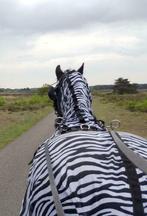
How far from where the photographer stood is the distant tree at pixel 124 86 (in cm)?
12388

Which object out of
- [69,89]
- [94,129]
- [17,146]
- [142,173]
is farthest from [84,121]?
[17,146]

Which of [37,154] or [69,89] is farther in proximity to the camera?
[69,89]

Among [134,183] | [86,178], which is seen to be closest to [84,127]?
[86,178]

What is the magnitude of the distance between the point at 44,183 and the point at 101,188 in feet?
1.31

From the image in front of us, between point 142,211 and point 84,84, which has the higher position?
point 84,84

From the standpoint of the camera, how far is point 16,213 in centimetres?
649

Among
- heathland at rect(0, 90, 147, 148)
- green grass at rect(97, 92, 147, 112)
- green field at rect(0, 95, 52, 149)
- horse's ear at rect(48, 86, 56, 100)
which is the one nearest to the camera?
horse's ear at rect(48, 86, 56, 100)

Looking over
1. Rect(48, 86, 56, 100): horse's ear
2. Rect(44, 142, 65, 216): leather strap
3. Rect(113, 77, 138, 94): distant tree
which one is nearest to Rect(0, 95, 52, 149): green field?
Rect(48, 86, 56, 100): horse's ear

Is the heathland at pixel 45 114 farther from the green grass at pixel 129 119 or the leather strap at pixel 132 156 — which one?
the leather strap at pixel 132 156

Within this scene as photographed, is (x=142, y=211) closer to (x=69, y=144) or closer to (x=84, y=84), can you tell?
(x=69, y=144)

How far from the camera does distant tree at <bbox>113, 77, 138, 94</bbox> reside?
4877 inches

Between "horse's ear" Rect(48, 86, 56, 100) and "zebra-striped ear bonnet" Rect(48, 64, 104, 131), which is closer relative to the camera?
"zebra-striped ear bonnet" Rect(48, 64, 104, 131)

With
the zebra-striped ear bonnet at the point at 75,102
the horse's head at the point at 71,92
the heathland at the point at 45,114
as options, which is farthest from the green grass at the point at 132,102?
the zebra-striped ear bonnet at the point at 75,102

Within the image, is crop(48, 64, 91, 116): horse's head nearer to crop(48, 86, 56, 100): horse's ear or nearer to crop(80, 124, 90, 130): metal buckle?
crop(48, 86, 56, 100): horse's ear
